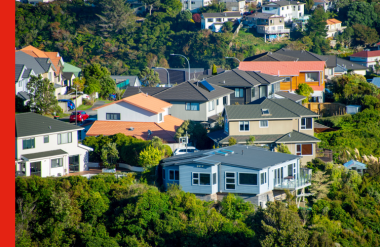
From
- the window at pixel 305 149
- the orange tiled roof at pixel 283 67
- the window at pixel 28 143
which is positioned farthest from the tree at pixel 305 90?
the window at pixel 28 143

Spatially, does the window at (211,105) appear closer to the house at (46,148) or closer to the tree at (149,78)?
the house at (46,148)

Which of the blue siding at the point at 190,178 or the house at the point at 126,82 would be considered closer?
the blue siding at the point at 190,178

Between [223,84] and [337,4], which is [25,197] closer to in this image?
[223,84]

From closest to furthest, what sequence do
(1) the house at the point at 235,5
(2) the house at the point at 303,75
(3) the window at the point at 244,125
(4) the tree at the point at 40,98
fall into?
(3) the window at the point at 244,125 < (4) the tree at the point at 40,98 < (2) the house at the point at 303,75 < (1) the house at the point at 235,5

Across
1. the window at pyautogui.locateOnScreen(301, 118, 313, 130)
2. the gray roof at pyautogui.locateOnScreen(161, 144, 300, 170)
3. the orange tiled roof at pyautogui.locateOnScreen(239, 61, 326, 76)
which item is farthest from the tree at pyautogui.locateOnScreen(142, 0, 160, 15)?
the gray roof at pyautogui.locateOnScreen(161, 144, 300, 170)

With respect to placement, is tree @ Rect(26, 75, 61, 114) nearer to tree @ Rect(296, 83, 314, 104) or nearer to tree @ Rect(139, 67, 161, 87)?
tree @ Rect(139, 67, 161, 87)

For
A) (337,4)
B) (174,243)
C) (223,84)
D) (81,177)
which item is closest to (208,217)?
(174,243)

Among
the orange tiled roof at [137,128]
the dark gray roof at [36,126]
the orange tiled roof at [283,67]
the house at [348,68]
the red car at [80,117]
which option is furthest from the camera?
the house at [348,68]

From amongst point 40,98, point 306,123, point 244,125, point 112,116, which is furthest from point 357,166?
point 40,98
